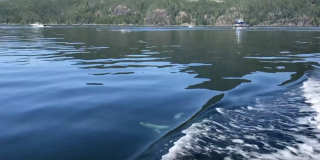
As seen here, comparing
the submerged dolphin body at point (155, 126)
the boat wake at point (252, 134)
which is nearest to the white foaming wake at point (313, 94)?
the boat wake at point (252, 134)

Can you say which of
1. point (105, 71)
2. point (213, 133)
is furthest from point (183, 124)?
point (105, 71)

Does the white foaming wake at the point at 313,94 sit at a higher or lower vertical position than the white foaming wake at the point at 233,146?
higher

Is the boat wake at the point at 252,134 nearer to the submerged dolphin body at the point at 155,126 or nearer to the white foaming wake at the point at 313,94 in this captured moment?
the white foaming wake at the point at 313,94

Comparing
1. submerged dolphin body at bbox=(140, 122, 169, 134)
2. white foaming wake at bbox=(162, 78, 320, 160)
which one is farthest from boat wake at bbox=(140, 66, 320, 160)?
submerged dolphin body at bbox=(140, 122, 169, 134)

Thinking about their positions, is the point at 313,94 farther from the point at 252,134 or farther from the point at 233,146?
the point at 233,146

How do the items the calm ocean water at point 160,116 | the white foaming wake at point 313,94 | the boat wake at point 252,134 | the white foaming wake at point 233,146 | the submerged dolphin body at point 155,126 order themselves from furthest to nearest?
the white foaming wake at point 313,94, the submerged dolphin body at point 155,126, the calm ocean water at point 160,116, the boat wake at point 252,134, the white foaming wake at point 233,146

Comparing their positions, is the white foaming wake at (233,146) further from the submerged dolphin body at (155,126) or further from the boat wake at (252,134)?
the submerged dolphin body at (155,126)

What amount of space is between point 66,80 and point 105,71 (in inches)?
134

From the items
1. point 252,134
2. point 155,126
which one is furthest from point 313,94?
point 155,126

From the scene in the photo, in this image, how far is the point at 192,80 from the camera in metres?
15.9

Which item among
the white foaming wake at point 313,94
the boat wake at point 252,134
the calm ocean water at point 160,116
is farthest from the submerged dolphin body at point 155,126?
the white foaming wake at point 313,94

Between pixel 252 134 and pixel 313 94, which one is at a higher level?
pixel 313 94

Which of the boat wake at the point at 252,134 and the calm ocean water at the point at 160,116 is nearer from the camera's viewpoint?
the boat wake at the point at 252,134

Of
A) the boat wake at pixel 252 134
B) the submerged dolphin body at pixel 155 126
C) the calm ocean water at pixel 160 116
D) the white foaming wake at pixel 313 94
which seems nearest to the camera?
the boat wake at pixel 252 134
